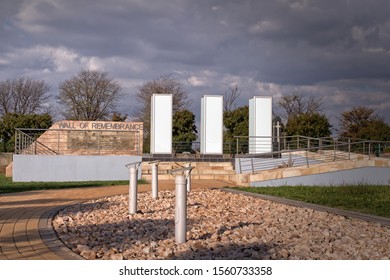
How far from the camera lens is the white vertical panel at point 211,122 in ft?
63.2

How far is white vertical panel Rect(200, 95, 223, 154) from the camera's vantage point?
19.2 meters

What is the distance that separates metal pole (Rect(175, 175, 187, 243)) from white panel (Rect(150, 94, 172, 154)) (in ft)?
41.4

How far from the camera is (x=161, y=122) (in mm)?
18906

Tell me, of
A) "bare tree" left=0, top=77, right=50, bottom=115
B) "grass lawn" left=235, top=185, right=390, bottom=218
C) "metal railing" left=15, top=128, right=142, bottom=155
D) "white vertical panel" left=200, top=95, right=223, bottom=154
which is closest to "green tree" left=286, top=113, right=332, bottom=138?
"white vertical panel" left=200, top=95, right=223, bottom=154

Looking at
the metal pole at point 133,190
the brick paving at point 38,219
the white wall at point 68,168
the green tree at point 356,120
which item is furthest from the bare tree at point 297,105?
the metal pole at point 133,190

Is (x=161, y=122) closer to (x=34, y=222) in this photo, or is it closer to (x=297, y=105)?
(x=34, y=222)

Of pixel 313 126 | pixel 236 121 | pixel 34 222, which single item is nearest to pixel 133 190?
pixel 34 222

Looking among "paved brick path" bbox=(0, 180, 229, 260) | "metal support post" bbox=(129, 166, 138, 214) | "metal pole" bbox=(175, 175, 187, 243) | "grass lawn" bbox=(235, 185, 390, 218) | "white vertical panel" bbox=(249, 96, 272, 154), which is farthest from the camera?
"white vertical panel" bbox=(249, 96, 272, 154)

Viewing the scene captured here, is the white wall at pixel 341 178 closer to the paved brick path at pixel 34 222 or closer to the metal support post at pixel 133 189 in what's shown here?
the paved brick path at pixel 34 222

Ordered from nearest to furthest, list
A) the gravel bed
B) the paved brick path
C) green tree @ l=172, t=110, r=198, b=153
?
the paved brick path → the gravel bed → green tree @ l=172, t=110, r=198, b=153

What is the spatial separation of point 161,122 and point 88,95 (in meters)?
19.6

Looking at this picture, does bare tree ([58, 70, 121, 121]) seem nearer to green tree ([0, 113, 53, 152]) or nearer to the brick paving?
green tree ([0, 113, 53, 152])
